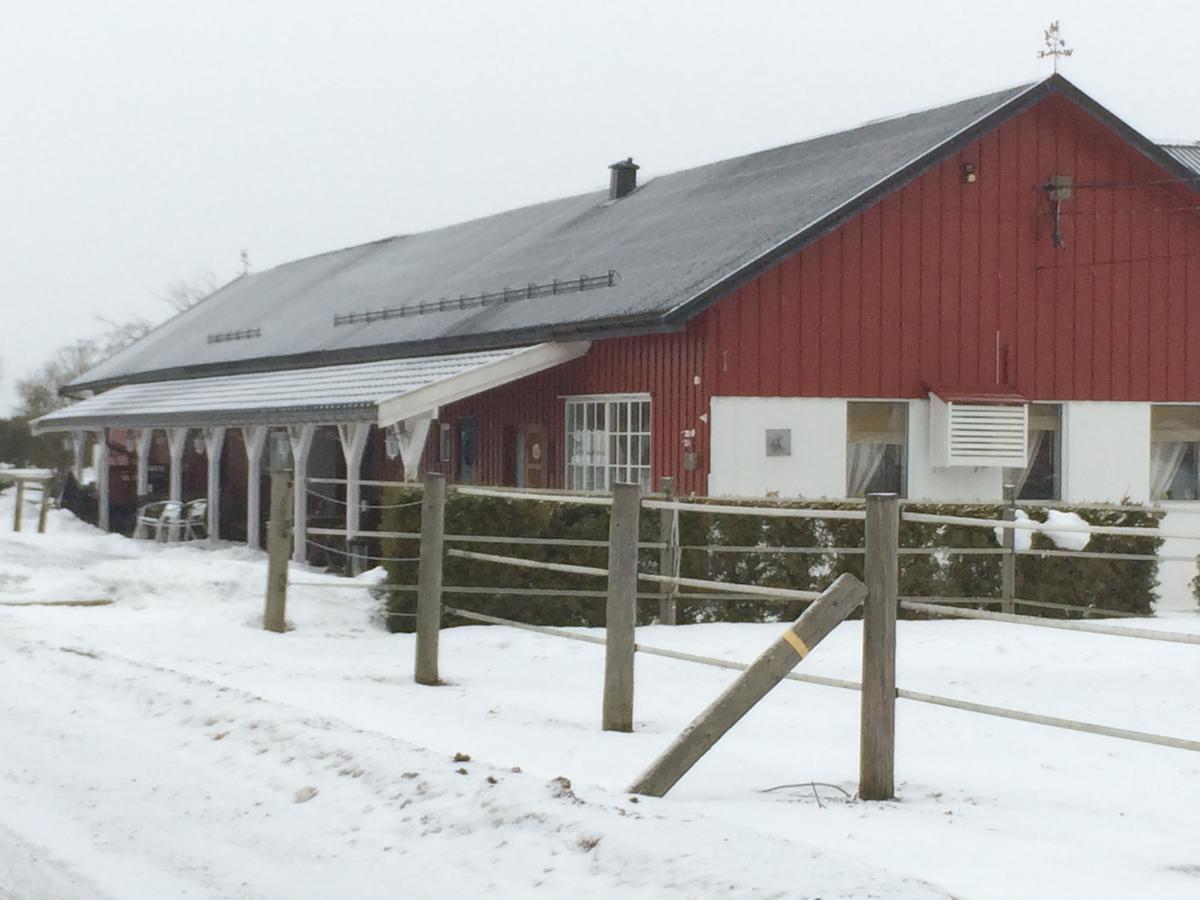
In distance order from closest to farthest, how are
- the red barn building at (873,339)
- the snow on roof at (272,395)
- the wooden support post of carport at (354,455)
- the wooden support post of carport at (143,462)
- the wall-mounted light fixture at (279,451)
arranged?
1. the red barn building at (873,339)
2. the wooden support post of carport at (354,455)
3. the snow on roof at (272,395)
4. the wall-mounted light fixture at (279,451)
5. the wooden support post of carport at (143,462)

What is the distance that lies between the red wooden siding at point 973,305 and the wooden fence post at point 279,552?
5918 mm

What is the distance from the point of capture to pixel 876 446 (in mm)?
20250

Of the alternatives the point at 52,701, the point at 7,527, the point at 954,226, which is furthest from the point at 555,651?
the point at 7,527

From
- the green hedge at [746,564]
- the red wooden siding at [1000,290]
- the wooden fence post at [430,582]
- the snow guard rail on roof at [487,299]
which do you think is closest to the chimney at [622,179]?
the snow guard rail on roof at [487,299]

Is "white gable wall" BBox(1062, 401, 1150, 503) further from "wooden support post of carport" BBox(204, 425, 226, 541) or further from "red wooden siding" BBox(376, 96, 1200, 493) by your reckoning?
"wooden support post of carport" BBox(204, 425, 226, 541)

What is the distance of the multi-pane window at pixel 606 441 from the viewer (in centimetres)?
2058

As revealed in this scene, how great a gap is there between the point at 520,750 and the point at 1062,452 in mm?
13686

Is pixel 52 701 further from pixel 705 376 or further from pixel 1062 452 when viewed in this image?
pixel 1062 452

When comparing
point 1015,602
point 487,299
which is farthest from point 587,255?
point 1015,602

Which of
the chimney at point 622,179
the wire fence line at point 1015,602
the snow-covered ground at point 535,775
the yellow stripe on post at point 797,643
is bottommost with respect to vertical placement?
the snow-covered ground at point 535,775

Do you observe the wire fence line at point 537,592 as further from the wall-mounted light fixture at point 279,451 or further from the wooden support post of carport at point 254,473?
the wall-mounted light fixture at point 279,451

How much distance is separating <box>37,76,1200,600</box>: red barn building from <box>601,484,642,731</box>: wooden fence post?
8.37 meters

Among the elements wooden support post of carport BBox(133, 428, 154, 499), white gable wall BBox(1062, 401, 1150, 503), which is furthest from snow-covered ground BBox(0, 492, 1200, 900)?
wooden support post of carport BBox(133, 428, 154, 499)

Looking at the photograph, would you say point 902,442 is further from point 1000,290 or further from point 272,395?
point 272,395
